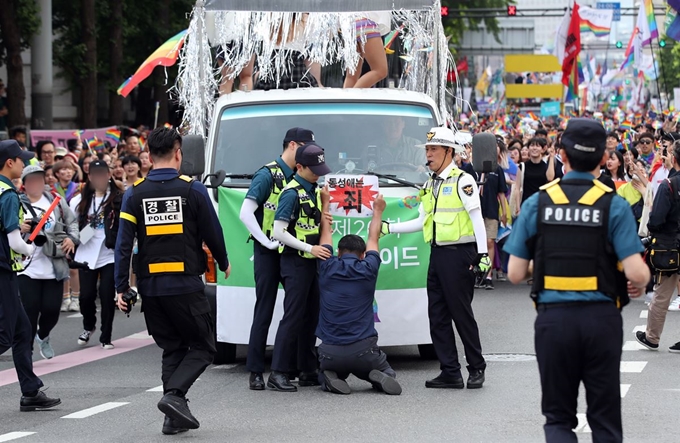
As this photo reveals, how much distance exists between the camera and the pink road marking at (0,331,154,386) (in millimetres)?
11047

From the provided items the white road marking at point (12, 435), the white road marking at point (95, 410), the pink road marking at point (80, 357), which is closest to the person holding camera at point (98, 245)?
the pink road marking at point (80, 357)

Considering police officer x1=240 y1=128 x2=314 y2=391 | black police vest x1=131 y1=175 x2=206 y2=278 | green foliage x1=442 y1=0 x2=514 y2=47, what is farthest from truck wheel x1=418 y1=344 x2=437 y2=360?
green foliage x1=442 y1=0 x2=514 y2=47

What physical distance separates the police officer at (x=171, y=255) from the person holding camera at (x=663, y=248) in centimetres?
463

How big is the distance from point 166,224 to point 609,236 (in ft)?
10.3

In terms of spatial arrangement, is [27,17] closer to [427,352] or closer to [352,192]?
[427,352]

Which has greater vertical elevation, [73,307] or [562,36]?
[562,36]

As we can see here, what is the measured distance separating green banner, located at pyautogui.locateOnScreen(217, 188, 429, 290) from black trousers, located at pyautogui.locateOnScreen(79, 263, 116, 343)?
2.37 meters

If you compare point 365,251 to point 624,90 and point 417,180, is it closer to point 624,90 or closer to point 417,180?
point 417,180

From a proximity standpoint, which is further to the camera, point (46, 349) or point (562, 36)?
point (562, 36)

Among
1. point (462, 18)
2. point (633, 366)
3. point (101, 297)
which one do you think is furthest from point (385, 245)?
point (462, 18)

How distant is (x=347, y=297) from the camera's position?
9359 mm

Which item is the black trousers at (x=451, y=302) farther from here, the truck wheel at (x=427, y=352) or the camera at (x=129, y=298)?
the camera at (x=129, y=298)

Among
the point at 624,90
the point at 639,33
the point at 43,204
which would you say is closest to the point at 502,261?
the point at 43,204

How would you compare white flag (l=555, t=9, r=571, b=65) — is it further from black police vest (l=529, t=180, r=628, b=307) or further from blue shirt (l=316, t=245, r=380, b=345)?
black police vest (l=529, t=180, r=628, b=307)
